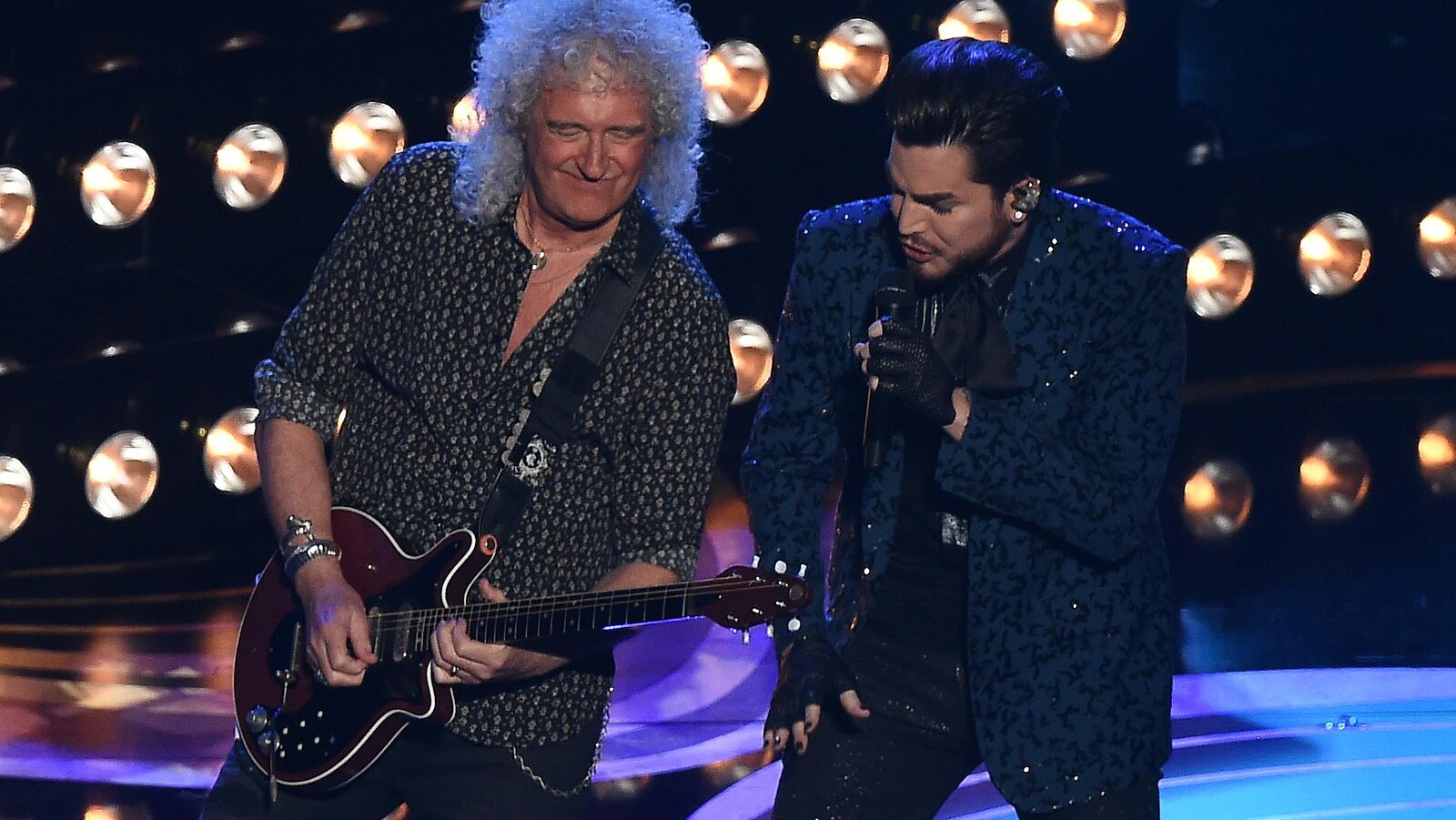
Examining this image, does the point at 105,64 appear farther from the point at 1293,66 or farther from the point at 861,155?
the point at 1293,66

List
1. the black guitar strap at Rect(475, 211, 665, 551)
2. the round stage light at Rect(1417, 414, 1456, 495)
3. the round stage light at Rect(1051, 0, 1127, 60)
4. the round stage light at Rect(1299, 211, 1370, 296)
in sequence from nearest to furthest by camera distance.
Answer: the black guitar strap at Rect(475, 211, 665, 551)
the round stage light at Rect(1417, 414, 1456, 495)
the round stage light at Rect(1051, 0, 1127, 60)
the round stage light at Rect(1299, 211, 1370, 296)

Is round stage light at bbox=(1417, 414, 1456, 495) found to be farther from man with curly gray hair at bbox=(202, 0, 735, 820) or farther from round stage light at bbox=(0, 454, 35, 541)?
round stage light at bbox=(0, 454, 35, 541)

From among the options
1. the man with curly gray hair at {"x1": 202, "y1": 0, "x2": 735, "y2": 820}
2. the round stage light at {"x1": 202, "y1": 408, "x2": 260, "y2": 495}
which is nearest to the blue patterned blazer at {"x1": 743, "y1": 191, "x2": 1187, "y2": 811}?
the man with curly gray hair at {"x1": 202, "y1": 0, "x2": 735, "y2": 820}

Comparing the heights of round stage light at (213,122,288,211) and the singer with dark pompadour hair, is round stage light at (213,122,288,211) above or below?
above

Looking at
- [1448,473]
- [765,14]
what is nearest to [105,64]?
[765,14]

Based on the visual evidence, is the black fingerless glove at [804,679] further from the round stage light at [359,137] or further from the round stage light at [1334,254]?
the round stage light at [1334,254]

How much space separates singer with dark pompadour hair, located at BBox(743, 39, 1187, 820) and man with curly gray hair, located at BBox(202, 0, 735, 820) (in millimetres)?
201

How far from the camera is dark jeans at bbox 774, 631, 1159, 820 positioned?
2.62 metres

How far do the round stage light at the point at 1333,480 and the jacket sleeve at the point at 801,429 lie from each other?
2.76 m

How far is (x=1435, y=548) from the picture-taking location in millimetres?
4809

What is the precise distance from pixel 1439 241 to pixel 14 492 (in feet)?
14.1

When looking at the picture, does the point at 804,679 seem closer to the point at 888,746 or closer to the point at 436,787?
the point at 888,746

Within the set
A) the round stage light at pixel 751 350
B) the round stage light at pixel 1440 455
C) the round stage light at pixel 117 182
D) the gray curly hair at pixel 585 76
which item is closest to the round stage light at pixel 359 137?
the round stage light at pixel 117 182

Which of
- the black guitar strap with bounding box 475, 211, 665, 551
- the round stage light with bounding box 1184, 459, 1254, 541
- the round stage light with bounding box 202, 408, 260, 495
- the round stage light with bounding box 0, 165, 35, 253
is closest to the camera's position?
the black guitar strap with bounding box 475, 211, 665, 551
